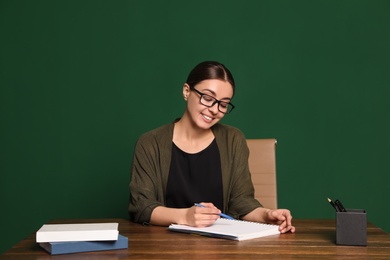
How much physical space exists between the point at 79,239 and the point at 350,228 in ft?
2.58

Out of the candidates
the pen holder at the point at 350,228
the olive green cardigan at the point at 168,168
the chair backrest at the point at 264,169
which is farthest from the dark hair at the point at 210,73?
the pen holder at the point at 350,228

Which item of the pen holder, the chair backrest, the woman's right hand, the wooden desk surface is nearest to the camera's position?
the wooden desk surface

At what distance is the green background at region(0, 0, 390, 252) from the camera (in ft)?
11.1

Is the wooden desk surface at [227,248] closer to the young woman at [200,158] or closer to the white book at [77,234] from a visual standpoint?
the white book at [77,234]

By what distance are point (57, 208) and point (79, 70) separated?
877 mm

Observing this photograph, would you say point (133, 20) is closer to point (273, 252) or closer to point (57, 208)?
point (57, 208)

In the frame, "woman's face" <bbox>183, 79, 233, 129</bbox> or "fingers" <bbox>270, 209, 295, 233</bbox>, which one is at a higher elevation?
"woman's face" <bbox>183, 79, 233, 129</bbox>

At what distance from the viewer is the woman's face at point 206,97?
225 cm

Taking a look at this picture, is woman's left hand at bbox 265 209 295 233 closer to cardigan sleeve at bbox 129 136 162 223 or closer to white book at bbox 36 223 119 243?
cardigan sleeve at bbox 129 136 162 223

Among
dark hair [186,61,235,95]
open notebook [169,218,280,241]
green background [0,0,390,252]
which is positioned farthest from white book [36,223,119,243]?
green background [0,0,390,252]

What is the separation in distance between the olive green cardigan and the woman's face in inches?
6.3

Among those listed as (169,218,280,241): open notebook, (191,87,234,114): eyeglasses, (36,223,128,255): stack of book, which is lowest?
(169,218,280,241): open notebook

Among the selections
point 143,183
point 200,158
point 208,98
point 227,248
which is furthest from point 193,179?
point 227,248

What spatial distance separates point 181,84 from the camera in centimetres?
340
